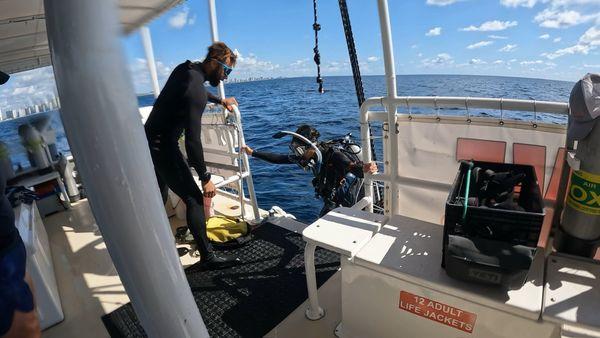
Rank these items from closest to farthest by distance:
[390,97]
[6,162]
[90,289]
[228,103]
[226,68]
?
[390,97] < [226,68] < [90,289] < [228,103] < [6,162]

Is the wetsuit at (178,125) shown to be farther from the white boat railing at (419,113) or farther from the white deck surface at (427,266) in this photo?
the white deck surface at (427,266)

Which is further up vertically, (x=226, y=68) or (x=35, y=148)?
(x=226, y=68)

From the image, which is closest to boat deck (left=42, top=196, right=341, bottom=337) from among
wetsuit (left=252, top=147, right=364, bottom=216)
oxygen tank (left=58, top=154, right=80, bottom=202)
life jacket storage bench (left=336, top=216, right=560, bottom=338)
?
life jacket storage bench (left=336, top=216, right=560, bottom=338)

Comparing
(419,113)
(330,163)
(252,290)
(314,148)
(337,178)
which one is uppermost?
(419,113)

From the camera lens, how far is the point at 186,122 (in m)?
2.51

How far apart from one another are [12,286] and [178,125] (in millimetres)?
1394

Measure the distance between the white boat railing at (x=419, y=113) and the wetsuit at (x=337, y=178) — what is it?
0.89 feet

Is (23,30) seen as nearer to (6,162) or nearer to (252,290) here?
(6,162)

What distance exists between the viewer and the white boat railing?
5.96 feet

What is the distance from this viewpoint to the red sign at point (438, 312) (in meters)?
1.53

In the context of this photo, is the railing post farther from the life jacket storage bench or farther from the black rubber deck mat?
the black rubber deck mat

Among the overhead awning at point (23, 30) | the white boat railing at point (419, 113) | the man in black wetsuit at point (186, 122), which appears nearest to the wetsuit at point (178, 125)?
the man in black wetsuit at point (186, 122)

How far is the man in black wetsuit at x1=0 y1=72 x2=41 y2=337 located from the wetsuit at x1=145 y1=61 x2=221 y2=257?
862 millimetres

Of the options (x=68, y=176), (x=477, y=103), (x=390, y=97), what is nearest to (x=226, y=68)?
(x=390, y=97)
